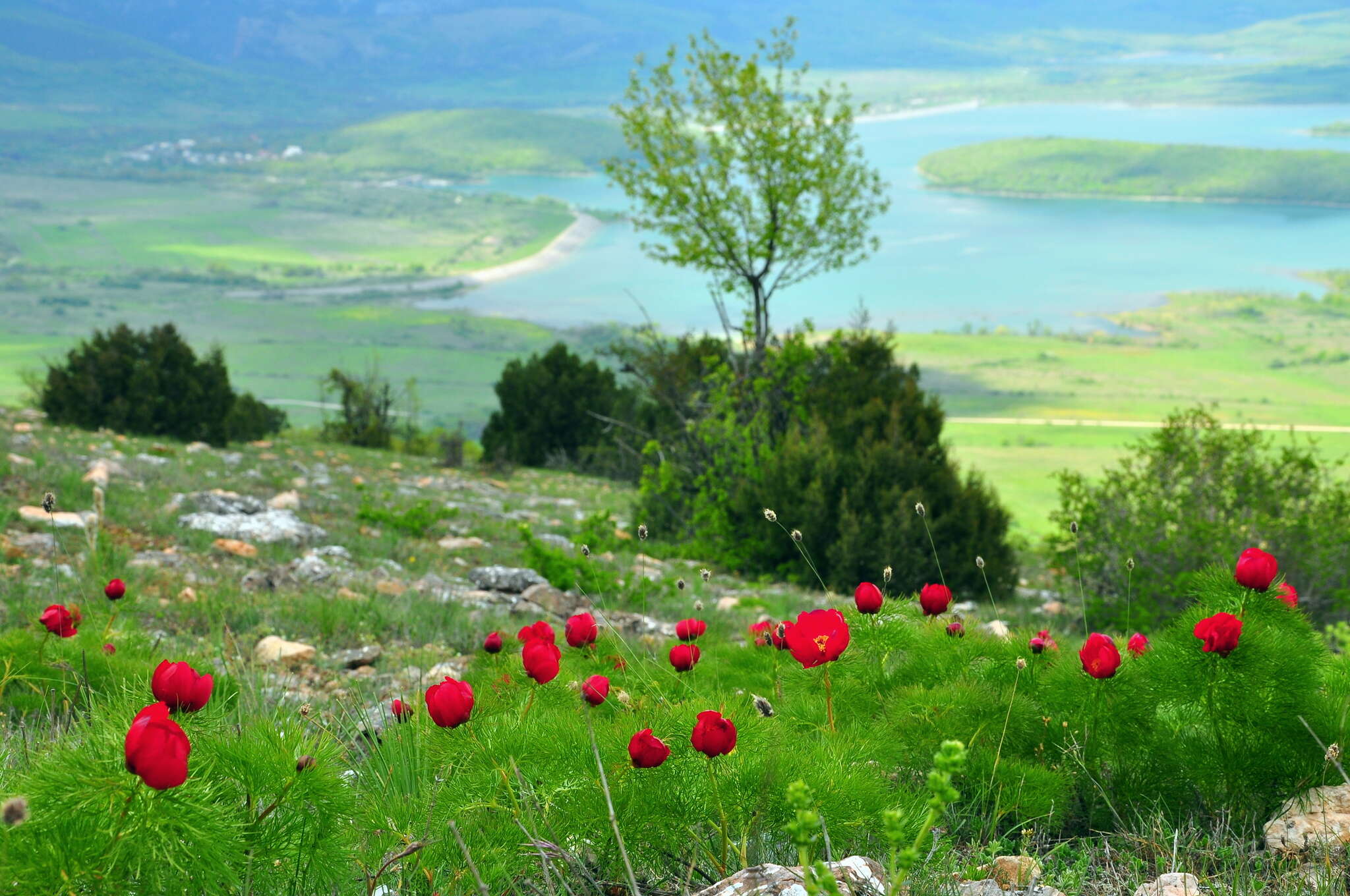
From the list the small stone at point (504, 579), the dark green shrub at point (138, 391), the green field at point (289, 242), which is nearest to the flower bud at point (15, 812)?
the small stone at point (504, 579)

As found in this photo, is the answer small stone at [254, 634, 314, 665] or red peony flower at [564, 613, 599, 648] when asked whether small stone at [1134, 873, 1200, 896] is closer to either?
red peony flower at [564, 613, 599, 648]

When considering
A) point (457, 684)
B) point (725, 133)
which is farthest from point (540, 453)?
point (457, 684)

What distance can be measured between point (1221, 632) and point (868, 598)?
891 mm

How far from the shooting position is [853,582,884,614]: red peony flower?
2771 millimetres

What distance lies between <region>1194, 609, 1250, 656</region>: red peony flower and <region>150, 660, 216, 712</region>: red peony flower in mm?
2156

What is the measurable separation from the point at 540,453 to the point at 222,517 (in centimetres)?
1886

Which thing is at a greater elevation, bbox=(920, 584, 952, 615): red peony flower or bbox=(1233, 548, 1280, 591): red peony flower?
bbox=(1233, 548, 1280, 591): red peony flower

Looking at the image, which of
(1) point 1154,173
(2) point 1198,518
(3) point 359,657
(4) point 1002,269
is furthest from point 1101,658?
(1) point 1154,173

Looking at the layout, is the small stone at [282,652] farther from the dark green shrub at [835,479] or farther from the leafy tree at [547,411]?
the leafy tree at [547,411]

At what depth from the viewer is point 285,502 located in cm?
1061

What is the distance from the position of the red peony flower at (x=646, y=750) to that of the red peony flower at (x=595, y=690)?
333 mm

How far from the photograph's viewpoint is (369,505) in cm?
1031

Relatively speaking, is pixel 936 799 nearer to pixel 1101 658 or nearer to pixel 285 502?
pixel 1101 658

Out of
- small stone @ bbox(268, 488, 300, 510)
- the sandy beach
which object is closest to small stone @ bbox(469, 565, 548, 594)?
small stone @ bbox(268, 488, 300, 510)
